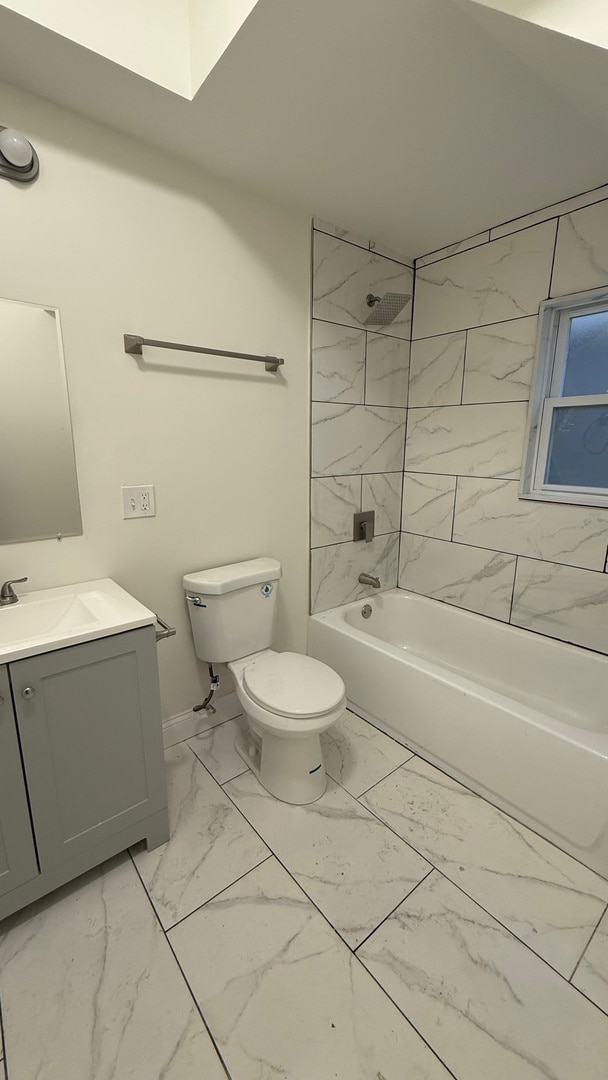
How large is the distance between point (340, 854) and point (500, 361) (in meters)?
2.08

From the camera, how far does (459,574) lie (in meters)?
2.32

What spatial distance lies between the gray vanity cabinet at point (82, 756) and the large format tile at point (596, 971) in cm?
121

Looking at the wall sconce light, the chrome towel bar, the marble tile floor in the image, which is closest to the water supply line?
the marble tile floor

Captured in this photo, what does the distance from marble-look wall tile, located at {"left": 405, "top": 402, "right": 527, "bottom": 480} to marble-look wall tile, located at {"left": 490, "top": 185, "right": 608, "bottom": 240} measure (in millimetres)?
728

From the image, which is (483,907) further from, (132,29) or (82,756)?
(132,29)


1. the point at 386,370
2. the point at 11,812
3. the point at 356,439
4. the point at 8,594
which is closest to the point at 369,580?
the point at 356,439

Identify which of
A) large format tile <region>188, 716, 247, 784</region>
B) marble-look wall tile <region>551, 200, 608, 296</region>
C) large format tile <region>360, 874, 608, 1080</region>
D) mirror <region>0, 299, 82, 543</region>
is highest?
marble-look wall tile <region>551, 200, 608, 296</region>

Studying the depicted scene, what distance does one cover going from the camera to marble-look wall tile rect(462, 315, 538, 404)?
192cm

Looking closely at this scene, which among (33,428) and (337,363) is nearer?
(33,428)

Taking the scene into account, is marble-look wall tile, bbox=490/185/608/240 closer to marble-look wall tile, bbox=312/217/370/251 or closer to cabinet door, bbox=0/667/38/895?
marble-look wall tile, bbox=312/217/370/251

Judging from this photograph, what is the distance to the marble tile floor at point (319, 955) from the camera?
94 cm

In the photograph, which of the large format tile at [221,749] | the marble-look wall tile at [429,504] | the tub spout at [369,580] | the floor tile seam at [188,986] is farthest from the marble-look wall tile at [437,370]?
the floor tile seam at [188,986]

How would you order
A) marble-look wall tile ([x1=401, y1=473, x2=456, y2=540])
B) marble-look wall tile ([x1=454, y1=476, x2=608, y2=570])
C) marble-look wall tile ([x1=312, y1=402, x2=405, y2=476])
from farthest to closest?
marble-look wall tile ([x1=401, y1=473, x2=456, y2=540])
marble-look wall tile ([x1=312, y1=402, x2=405, y2=476])
marble-look wall tile ([x1=454, y1=476, x2=608, y2=570])

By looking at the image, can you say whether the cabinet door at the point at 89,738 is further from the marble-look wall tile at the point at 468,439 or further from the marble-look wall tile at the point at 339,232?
the marble-look wall tile at the point at 339,232
